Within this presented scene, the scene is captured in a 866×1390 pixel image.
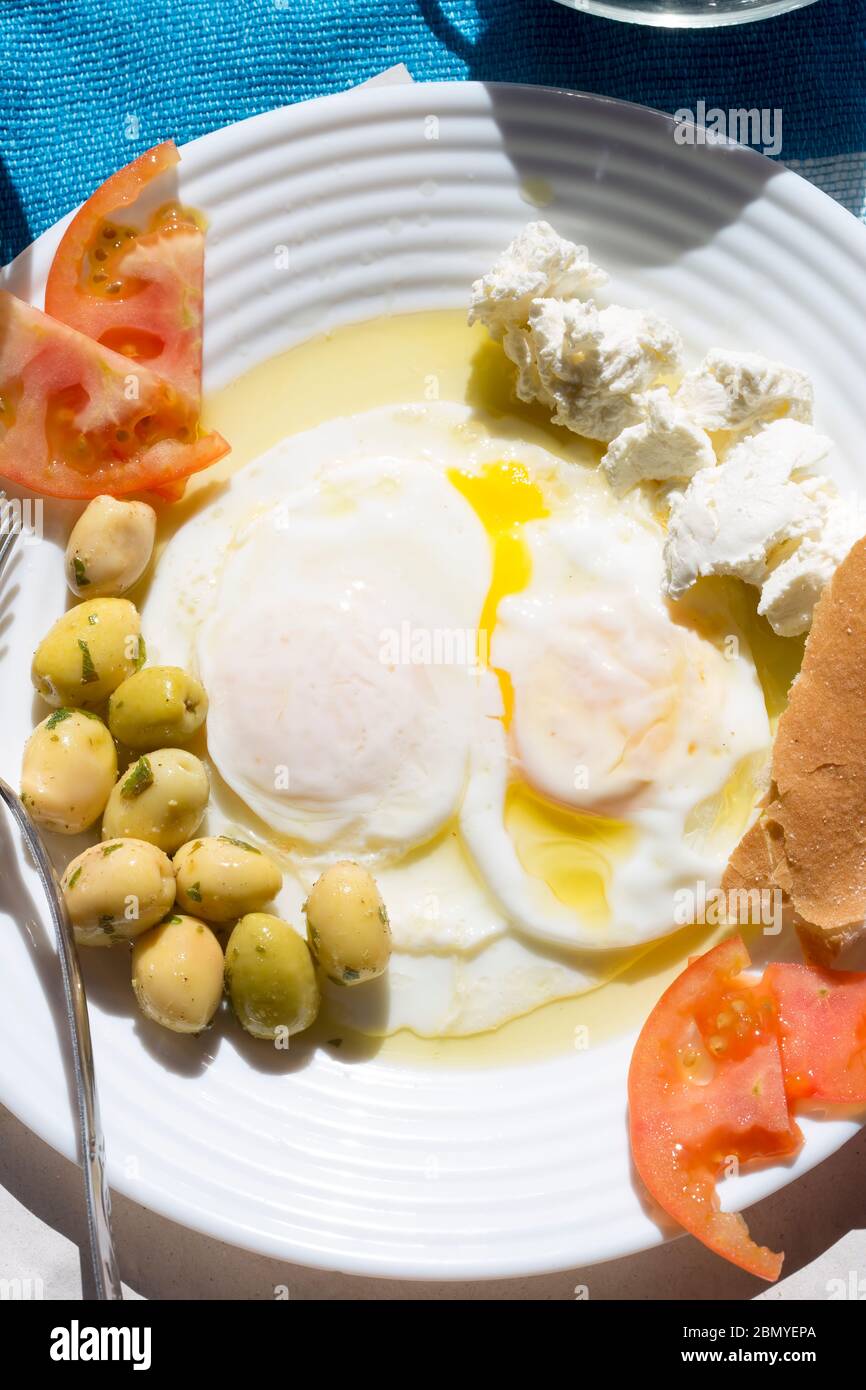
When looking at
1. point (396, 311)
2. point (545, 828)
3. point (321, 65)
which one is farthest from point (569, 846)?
point (321, 65)

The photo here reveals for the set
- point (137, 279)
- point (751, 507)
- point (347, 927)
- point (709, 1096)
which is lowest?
point (709, 1096)

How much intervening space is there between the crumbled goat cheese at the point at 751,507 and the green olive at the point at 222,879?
3.43 ft

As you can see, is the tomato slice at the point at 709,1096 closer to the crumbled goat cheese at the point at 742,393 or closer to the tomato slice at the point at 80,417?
the crumbled goat cheese at the point at 742,393

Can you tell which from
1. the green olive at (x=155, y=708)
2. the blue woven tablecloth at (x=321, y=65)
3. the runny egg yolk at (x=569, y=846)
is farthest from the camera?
the blue woven tablecloth at (x=321, y=65)

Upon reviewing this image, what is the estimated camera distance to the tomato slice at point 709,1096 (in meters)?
2.27

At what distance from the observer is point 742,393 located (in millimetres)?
2455

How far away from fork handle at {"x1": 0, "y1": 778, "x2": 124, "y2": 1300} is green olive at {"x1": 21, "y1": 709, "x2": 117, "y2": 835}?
61 mm

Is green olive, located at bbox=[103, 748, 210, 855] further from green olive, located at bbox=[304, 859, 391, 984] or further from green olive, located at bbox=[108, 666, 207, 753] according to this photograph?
green olive, located at bbox=[304, 859, 391, 984]

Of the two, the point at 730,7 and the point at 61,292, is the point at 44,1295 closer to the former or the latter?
the point at 61,292

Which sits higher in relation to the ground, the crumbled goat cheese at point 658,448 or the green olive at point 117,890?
the crumbled goat cheese at point 658,448

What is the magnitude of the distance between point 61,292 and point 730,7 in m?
1.60

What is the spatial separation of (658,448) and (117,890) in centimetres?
141

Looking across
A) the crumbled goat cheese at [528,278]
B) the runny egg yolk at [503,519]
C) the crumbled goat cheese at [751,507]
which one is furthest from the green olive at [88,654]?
the crumbled goat cheese at [751,507]

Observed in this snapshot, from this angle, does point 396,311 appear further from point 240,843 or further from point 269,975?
point 269,975
